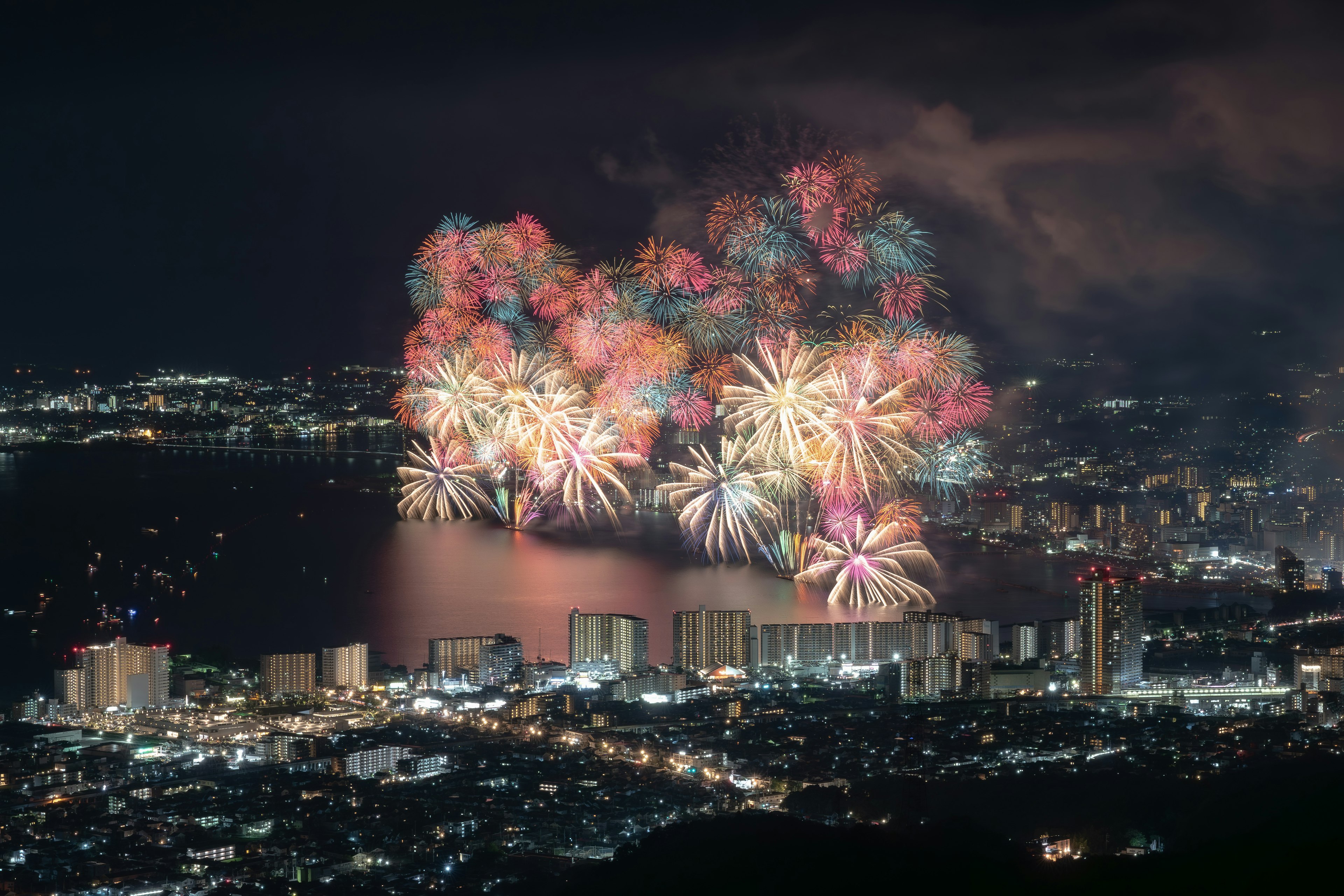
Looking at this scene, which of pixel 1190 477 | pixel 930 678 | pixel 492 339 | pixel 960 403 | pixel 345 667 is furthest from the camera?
pixel 1190 477

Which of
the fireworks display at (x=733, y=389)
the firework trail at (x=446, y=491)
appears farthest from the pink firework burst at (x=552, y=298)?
the firework trail at (x=446, y=491)

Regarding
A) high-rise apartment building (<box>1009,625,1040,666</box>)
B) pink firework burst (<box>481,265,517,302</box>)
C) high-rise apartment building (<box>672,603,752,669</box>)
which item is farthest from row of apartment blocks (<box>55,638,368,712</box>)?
high-rise apartment building (<box>1009,625,1040,666</box>)

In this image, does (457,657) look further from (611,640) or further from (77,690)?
(77,690)

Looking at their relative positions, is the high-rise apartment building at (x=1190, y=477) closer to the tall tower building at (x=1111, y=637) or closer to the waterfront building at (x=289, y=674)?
the tall tower building at (x=1111, y=637)

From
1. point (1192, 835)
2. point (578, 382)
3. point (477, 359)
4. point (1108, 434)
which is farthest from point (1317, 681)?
point (1108, 434)

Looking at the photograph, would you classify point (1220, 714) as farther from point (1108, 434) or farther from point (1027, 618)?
point (1108, 434)

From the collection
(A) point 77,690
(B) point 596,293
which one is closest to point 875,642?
(B) point 596,293

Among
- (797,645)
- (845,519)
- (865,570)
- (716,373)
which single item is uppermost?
(716,373)
